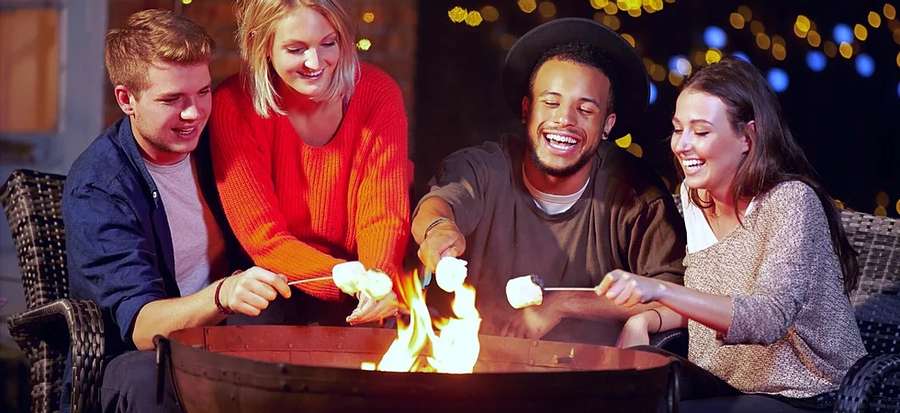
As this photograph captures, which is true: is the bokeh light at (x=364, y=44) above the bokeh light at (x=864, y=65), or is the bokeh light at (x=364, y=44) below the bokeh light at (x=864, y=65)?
below

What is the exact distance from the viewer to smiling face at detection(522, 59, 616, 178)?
3225mm

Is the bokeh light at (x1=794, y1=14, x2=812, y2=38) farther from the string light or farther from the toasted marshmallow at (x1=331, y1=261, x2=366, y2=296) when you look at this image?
the toasted marshmallow at (x1=331, y1=261, x2=366, y2=296)

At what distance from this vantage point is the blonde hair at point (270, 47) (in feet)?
10.1

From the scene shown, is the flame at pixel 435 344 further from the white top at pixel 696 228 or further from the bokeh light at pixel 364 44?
the bokeh light at pixel 364 44

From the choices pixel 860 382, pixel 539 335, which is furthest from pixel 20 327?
pixel 860 382

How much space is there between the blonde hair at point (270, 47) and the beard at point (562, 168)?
0.50m

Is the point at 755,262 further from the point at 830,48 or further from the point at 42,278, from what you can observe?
the point at 42,278

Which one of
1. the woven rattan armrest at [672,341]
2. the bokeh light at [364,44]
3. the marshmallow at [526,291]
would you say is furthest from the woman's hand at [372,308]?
the bokeh light at [364,44]

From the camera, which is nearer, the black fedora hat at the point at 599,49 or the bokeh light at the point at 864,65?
the black fedora hat at the point at 599,49

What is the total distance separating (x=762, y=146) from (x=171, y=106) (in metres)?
1.38

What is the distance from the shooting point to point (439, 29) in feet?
13.3

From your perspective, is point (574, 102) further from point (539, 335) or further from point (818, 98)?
point (818, 98)

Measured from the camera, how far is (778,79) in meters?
3.89

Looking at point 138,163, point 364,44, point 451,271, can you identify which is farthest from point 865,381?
point 364,44
